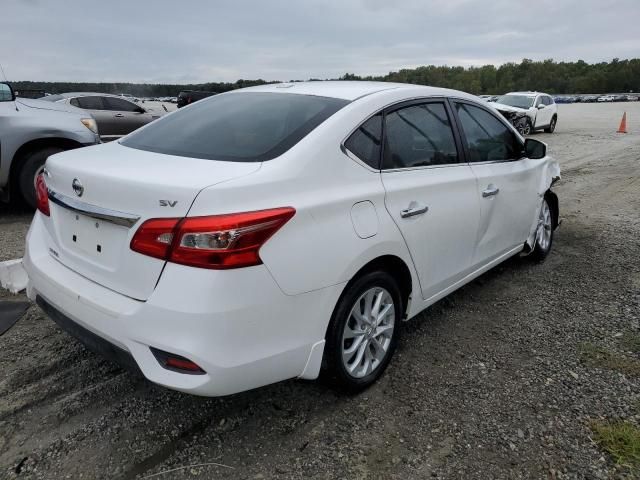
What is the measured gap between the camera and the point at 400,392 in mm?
2807

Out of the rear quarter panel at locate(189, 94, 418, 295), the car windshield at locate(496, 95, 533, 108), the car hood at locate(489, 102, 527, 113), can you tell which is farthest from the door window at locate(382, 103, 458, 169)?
the car windshield at locate(496, 95, 533, 108)

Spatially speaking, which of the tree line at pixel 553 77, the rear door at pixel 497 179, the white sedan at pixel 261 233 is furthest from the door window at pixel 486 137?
the tree line at pixel 553 77

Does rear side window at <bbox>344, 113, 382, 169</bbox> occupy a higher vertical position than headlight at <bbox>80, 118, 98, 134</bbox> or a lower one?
higher

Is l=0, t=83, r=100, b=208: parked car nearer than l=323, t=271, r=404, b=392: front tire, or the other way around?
l=323, t=271, r=404, b=392: front tire

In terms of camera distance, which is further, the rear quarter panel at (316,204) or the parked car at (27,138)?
the parked car at (27,138)

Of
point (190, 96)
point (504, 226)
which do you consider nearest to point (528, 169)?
point (504, 226)

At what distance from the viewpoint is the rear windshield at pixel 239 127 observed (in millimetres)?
2398

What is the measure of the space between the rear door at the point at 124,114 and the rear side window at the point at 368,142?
13.1 metres

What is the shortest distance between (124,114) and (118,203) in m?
13.7

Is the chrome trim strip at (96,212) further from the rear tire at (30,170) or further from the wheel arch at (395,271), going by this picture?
the rear tire at (30,170)

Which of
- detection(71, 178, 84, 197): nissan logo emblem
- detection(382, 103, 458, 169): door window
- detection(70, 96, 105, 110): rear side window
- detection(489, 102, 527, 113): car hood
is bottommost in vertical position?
detection(489, 102, 527, 113): car hood

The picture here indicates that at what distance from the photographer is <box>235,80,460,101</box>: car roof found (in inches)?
114

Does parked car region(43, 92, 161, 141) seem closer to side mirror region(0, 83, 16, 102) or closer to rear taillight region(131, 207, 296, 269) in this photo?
side mirror region(0, 83, 16, 102)

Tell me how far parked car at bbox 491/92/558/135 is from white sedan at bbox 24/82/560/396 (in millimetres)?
16165
